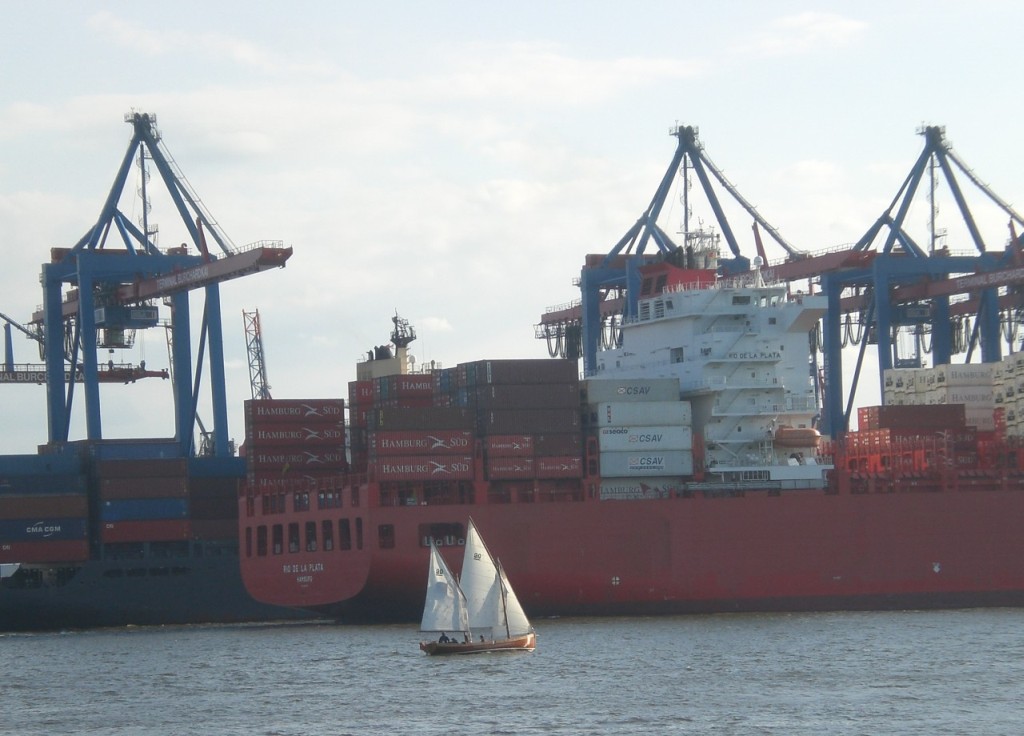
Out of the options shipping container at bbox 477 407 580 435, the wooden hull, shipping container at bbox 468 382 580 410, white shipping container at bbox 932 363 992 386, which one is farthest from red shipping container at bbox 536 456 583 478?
white shipping container at bbox 932 363 992 386

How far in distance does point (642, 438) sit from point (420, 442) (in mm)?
6832

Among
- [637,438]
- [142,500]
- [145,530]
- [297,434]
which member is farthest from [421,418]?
[145,530]

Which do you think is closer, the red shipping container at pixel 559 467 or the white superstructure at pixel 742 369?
the red shipping container at pixel 559 467

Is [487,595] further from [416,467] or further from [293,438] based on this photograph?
[293,438]

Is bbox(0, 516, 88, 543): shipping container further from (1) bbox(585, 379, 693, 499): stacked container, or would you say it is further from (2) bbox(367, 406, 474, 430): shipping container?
(1) bbox(585, 379, 693, 499): stacked container

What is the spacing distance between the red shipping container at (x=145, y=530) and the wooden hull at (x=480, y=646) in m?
14.6

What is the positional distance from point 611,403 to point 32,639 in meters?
18.6

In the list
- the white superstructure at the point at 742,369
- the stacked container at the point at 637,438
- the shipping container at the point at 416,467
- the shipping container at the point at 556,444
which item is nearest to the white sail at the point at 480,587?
the shipping container at the point at 416,467

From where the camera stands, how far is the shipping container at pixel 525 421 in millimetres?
54406

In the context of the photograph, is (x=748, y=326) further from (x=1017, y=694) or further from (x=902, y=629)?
(x=1017, y=694)

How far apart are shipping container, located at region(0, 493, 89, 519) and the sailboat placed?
15612 mm

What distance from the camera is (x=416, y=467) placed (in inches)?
2114

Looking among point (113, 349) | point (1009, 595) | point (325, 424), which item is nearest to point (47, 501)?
point (325, 424)

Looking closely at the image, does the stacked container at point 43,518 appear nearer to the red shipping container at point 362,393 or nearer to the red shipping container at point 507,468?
the red shipping container at point 362,393
